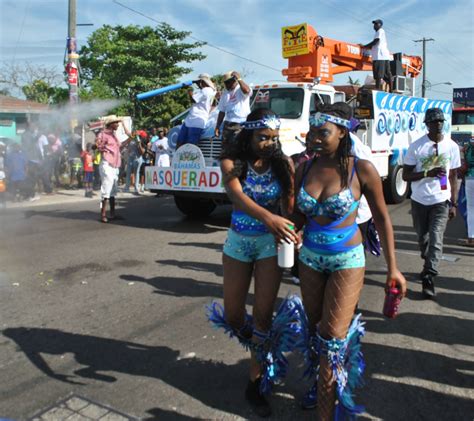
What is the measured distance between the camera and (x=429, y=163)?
5.12 m

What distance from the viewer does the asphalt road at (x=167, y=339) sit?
3.09 meters

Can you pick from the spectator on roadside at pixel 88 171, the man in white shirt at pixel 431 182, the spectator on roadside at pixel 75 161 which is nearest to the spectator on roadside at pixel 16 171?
the spectator on roadside at pixel 88 171

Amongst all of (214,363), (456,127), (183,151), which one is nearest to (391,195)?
(183,151)

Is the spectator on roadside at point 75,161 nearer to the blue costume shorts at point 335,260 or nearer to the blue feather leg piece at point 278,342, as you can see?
the blue feather leg piece at point 278,342

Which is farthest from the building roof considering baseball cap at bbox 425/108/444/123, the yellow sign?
baseball cap at bbox 425/108/444/123

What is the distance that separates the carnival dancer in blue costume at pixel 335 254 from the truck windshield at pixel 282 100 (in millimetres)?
6307

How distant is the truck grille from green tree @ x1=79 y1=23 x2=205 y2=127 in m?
17.9

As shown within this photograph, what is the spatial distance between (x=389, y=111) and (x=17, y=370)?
9414mm

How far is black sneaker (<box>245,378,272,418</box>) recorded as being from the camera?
2910 mm

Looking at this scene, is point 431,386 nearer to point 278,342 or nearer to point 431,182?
point 278,342

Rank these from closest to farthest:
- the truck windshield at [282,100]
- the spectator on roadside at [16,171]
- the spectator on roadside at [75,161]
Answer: the truck windshield at [282,100] → the spectator on roadside at [16,171] → the spectator on roadside at [75,161]

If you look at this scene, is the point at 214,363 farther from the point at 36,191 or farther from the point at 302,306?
the point at 36,191

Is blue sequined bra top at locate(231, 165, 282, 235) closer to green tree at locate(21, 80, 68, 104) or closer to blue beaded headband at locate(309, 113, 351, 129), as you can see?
blue beaded headband at locate(309, 113, 351, 129)

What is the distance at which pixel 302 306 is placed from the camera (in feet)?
9.82
